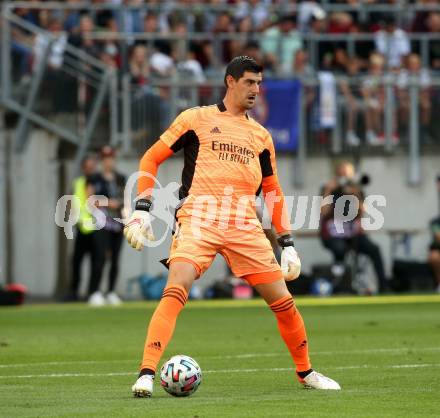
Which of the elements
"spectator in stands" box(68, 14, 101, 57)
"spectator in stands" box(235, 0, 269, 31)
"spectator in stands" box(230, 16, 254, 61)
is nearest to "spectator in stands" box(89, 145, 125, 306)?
"spectator in stands" box(68, 14, 101, 57)

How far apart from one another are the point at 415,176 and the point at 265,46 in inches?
143

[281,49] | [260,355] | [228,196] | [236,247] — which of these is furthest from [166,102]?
[236,247]

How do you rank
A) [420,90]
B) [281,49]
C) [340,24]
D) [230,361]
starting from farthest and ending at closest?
[340,24] → [281,49] → [420,90] → [230,361]

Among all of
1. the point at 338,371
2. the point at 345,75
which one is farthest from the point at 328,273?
the point at 338,371

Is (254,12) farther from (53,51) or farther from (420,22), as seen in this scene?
(53,51)

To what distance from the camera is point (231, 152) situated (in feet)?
33.4

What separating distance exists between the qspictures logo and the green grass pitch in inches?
64.6

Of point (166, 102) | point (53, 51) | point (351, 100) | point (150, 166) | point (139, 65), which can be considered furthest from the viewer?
point (351, 100)

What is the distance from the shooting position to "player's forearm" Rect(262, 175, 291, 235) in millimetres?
10443

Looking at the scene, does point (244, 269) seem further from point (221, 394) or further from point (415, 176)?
point (415, 176)

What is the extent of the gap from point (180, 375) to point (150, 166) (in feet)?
4.92

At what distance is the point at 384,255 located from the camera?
26.0 metres

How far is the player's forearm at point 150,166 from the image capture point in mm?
9992

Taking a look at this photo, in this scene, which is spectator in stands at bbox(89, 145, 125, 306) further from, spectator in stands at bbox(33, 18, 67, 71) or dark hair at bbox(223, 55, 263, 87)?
dark hair at bbox(223, 55, 263, 87)
